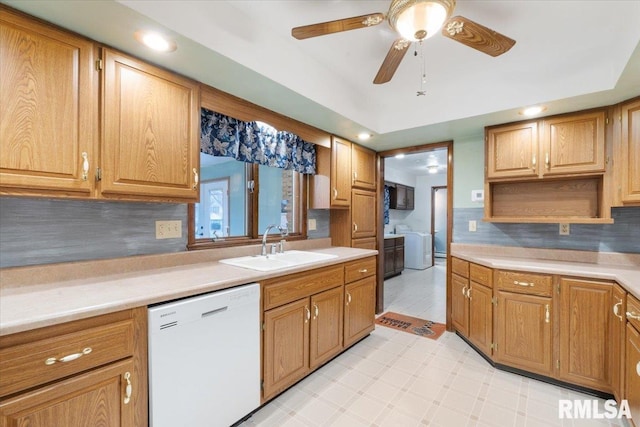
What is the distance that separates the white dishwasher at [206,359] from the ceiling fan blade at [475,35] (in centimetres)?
167

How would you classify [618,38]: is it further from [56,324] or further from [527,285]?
[56,324]

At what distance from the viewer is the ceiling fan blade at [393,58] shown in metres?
1.43

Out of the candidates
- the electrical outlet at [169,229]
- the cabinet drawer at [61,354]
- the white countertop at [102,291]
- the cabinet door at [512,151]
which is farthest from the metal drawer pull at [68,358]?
the cabinet door at [512,151]

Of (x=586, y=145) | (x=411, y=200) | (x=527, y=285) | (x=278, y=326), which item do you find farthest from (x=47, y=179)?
(x=411, y=200)

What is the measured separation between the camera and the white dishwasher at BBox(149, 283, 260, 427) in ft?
4.20

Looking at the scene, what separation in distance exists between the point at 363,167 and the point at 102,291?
271 cm

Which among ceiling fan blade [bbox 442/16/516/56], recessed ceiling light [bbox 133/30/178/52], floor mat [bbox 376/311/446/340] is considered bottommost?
floor mat [bbox 376/311/446/340]

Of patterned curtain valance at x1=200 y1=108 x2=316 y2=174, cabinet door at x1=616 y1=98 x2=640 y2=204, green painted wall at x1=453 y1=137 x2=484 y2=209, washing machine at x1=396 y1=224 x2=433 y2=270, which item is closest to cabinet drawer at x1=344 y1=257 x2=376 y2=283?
patterned curtain valance at x1=200 y1=108 x2=316 y2=174

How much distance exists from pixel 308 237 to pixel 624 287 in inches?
91.5

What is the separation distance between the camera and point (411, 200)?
23.7ft

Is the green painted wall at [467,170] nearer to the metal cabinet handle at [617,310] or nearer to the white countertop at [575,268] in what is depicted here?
the white countertop at [575,268]

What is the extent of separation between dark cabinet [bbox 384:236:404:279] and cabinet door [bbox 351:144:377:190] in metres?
2.04

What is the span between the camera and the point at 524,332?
214 centimetres

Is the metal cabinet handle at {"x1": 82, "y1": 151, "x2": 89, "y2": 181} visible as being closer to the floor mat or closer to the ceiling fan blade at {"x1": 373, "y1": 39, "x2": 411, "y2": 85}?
the ceiling fan blade at {"x1": 373, "y1": 39, "x2": 411, "y2": 85}
